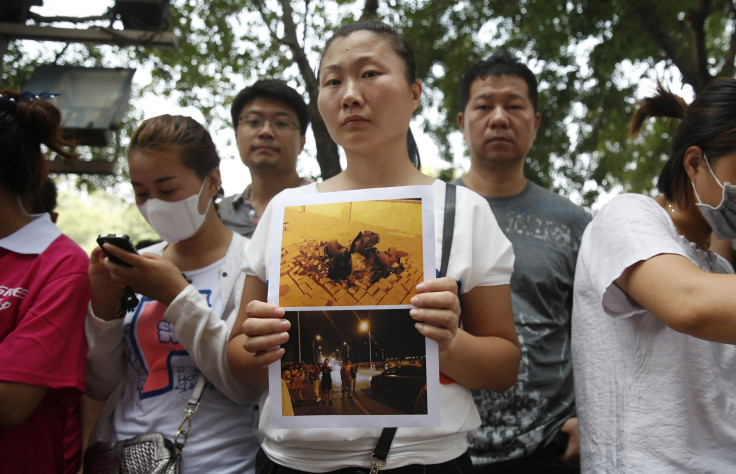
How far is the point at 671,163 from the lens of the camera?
6.45 ft

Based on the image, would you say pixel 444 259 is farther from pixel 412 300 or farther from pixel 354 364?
pixel 354 364

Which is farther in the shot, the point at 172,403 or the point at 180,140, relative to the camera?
the point at 180,140

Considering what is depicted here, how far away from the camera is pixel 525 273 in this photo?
247 cm

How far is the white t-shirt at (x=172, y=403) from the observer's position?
197 cm

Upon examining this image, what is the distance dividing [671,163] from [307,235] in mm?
1323

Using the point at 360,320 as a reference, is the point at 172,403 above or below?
below

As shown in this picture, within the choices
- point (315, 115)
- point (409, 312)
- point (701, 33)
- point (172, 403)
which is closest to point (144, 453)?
point (172, 403)

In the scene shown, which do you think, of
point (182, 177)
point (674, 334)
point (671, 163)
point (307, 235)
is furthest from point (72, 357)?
point (671, 163)

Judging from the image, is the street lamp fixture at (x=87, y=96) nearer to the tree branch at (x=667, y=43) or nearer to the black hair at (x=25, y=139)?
the black hair at (x=25, y=139)

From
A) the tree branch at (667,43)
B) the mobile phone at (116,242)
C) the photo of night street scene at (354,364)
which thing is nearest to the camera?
the photo of night street scene at (354,364)

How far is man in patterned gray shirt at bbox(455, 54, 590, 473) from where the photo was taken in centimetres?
229

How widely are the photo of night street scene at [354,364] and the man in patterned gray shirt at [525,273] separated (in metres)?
1.03

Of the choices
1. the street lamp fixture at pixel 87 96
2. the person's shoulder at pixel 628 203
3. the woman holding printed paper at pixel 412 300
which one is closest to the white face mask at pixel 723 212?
the person's shoulder at pixel 628 203

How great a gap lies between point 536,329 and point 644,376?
711 mm
